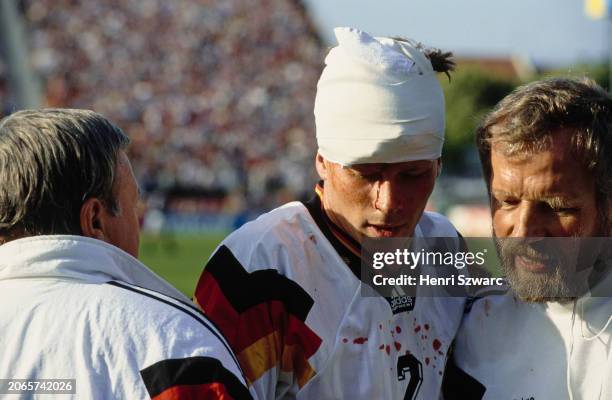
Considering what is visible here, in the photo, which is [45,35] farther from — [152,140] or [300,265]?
[300,265]

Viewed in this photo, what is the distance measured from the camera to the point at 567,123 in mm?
2785

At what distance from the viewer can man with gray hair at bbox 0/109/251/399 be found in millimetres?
2051

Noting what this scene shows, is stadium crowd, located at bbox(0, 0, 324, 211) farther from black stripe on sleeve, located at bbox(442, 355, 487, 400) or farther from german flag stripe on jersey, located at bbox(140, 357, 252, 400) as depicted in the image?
german flag stripe on jersey, located at bbox(140, 357, 252, 400)

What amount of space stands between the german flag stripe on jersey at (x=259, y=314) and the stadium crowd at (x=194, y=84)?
27.6m

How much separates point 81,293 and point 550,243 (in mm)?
1441

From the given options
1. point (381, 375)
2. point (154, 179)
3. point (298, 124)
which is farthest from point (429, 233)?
point (298, 124)

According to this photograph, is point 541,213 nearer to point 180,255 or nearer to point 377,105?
point 377,105

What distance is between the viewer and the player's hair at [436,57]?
291 cm

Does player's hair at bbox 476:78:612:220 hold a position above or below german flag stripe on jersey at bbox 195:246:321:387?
above

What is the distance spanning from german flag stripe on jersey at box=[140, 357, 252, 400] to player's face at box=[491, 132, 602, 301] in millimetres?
1177

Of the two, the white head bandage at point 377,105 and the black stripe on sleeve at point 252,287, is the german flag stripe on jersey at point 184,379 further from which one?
the white head bandage at point 377,105

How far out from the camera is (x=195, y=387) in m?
2.04

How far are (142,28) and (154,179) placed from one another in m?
5.88

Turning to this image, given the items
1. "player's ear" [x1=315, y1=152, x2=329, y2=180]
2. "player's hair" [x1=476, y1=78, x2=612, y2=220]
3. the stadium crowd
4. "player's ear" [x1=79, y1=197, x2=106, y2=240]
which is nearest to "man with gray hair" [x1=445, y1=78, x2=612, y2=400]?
"player's hair" [x1=476, y1=78, x2=612, y2=220]
